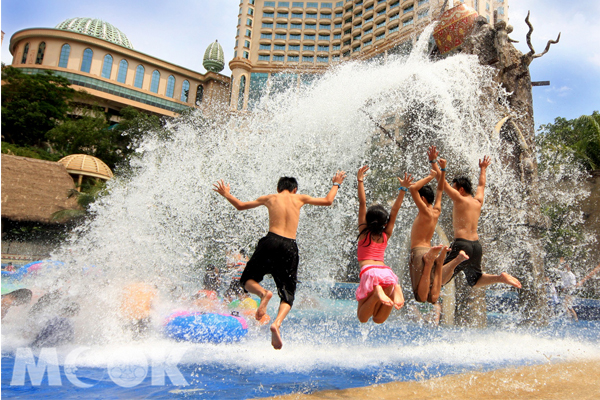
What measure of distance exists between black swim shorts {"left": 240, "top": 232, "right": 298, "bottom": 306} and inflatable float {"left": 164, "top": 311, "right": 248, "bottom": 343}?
200 cm

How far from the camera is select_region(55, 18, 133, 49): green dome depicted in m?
67.0

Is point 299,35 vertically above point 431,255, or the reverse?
point 299,35

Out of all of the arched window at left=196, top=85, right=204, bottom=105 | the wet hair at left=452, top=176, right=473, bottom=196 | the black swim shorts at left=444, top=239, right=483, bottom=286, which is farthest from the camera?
the arched window at left=196, top=85, right=204, bottom=105

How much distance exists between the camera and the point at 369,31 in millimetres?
72688

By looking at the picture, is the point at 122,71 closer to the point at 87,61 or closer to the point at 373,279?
the point at 87,61

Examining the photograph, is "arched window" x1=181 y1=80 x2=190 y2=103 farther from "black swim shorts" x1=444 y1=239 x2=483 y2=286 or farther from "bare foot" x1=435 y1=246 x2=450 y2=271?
"bare foot" x1=435 y1=246 x2=450 y2=271

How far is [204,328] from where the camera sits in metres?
6.22

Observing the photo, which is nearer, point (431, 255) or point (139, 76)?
point (431, 255)

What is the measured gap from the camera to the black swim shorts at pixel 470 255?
5.34m

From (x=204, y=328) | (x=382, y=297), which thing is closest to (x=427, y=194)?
(x=382, y=297)

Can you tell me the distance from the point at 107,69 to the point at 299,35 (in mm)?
36309

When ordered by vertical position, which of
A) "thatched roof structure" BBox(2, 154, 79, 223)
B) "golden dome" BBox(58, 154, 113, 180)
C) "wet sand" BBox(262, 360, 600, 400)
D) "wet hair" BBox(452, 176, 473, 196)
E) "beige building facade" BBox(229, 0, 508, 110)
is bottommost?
"wet sand" BBox(262, 360, 600, 400)

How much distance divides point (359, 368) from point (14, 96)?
46.5 m

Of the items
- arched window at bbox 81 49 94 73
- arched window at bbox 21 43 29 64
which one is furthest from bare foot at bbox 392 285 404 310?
arched window at bbox 21 43 29 64
